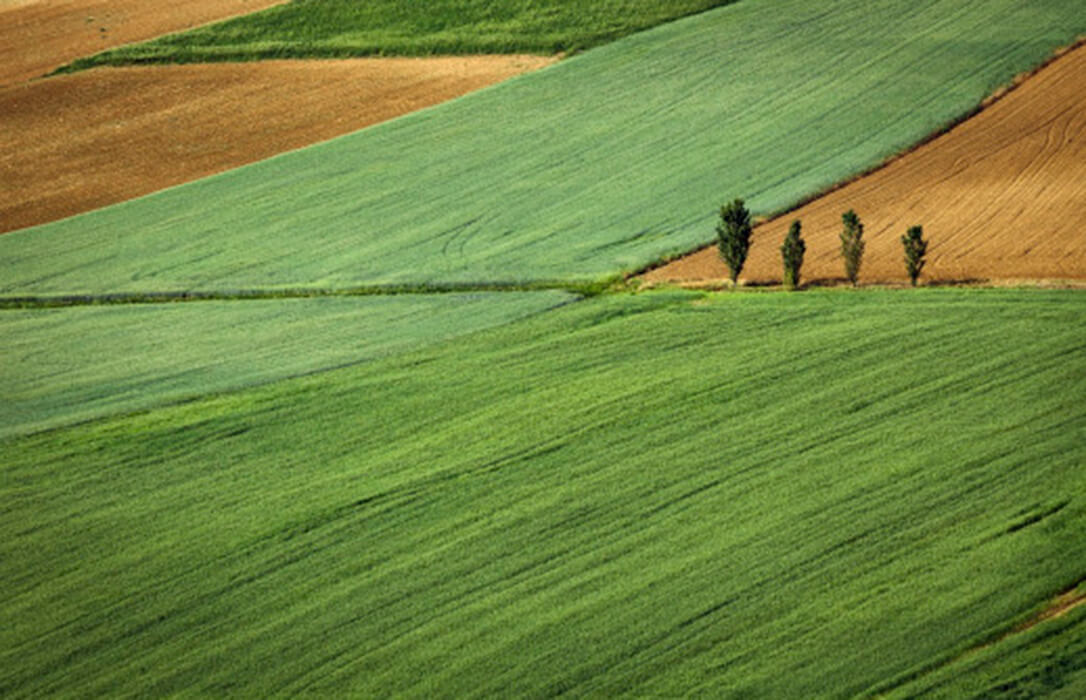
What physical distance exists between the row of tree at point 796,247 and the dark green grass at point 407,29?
25133mm

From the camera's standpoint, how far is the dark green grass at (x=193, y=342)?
27.5 meters

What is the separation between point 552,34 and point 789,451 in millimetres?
38109

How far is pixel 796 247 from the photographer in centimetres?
2958

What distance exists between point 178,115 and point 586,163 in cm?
1981

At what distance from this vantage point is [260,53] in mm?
58531

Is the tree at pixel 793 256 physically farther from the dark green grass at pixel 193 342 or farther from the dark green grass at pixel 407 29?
the dark green grass at pixel 407 29

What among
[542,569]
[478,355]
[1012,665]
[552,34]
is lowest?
[1012,665]

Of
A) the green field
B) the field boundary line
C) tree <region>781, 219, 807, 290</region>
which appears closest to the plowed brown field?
tree <region>781, 219, 807, 290</region>

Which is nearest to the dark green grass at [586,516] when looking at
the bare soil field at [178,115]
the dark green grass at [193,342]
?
the dark green grass at [193,342]

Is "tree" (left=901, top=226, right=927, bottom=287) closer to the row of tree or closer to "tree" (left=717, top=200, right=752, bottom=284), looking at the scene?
the row of tree

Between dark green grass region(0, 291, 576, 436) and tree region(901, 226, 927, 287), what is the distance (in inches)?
312

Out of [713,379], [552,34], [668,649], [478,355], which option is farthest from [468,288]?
[552,34]

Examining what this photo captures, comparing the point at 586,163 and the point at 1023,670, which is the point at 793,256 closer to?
the point at 586,163

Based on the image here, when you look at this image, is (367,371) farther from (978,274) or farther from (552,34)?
(552,34)
